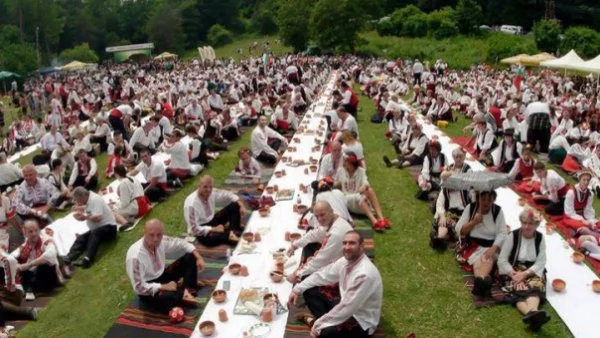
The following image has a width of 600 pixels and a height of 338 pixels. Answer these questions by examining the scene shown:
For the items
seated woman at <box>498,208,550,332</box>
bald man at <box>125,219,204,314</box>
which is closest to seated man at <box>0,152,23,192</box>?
bald man at <box>125,219,204,314</box>

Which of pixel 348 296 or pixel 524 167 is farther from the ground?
pixel 348 296

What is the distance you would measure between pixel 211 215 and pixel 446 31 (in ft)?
166

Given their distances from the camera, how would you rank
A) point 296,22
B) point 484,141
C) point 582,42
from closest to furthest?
point 484,141 → point 582,42 → point 296,22

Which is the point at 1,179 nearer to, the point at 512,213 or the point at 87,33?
the point at 512,213

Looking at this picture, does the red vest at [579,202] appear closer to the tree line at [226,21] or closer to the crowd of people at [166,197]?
the crowd of people at [166,197]

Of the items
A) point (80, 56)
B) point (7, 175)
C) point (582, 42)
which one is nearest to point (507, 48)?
point (582, 42)

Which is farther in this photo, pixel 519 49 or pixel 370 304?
pixel 519 49

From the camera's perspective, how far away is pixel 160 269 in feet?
19.6

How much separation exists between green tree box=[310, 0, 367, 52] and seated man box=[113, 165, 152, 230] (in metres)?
39.9

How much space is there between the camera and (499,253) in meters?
6.21

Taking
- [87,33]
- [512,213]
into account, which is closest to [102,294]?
[512,213]

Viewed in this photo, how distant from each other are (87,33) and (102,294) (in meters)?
78.6

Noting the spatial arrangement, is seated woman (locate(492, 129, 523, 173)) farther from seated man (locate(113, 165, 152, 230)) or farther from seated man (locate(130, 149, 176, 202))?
seated man (locate(113, 165, 152, 230))

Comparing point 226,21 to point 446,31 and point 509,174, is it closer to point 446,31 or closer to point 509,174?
point 446,31
